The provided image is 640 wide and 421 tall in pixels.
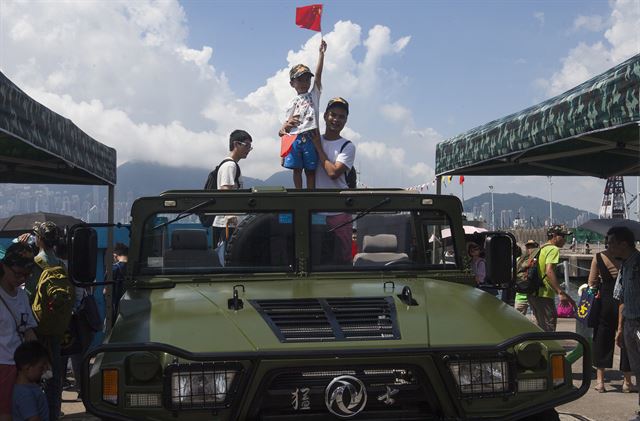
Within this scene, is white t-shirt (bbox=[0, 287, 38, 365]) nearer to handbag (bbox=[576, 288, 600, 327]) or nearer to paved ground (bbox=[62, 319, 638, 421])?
paved ground (bbox=[62, 319, 638, 421])

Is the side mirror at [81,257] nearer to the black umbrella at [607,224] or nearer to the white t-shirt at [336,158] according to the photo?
the white t-shirt at [336,158]

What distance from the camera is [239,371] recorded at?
3.35 metres

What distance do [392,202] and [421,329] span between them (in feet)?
4.58

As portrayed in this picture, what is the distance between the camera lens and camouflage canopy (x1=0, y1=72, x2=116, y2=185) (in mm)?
5812

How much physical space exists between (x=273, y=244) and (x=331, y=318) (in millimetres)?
1120

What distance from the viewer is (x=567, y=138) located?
639cm

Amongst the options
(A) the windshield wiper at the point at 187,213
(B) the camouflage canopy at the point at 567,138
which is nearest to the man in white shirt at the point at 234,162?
(A) the windshield wiper at the point at 187,213

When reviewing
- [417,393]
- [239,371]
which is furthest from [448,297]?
[239,371]

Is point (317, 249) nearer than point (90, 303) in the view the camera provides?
Yes

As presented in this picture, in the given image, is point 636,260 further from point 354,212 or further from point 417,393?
point 417,393

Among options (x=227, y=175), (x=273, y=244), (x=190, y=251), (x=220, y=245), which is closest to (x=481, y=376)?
(x=273, y=244)

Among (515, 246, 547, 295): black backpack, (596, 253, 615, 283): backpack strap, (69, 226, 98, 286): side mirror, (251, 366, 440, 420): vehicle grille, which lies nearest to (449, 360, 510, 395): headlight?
(251, 366, 440, 420): vehicle grille

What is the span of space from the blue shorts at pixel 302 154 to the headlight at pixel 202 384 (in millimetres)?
3099

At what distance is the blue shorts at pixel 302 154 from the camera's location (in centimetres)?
623
